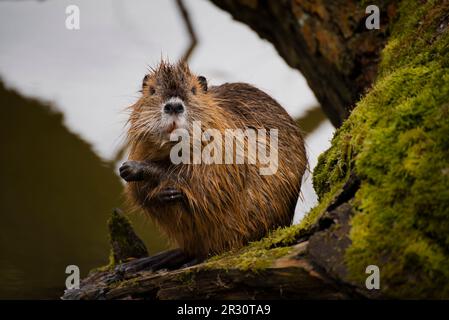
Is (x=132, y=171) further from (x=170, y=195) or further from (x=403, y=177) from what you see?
(x=403, y=177)

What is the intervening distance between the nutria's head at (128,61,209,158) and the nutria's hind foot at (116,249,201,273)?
0.74 m

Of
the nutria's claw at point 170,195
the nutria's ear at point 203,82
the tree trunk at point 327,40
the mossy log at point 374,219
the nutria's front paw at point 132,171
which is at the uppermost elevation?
the tree trunk at point 327,40

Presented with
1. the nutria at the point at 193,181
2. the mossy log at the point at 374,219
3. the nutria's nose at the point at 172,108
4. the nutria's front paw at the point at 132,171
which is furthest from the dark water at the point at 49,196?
the mossy log at the point at 374,219

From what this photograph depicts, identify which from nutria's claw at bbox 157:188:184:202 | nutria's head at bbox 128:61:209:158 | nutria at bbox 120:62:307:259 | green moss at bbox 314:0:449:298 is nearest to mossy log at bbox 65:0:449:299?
green moss at bbox 314:0:449:298

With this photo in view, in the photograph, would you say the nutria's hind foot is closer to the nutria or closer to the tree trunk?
the nutria

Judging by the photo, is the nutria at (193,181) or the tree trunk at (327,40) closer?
the nutria at (193,181)

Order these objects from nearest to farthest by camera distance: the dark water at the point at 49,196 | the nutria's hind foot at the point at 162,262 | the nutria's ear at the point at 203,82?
the nutria's hind foot at the point at 162,262 → the nutria's ear at the point at 203,82 → the dark water at the point at 49,196

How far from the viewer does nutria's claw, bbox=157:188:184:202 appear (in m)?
3.76

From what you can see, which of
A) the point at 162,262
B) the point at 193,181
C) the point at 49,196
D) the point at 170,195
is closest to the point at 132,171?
the point at 170,195

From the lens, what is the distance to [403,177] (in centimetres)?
262

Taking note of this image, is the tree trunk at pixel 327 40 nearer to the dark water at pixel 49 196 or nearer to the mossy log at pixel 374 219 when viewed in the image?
the mossy log at pixel 374 219

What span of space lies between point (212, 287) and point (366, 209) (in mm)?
803

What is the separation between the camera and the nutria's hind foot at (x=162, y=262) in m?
4.09
